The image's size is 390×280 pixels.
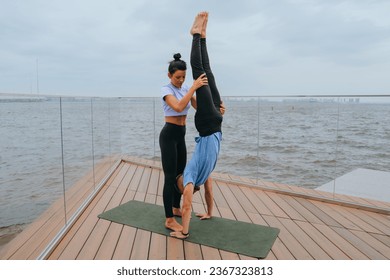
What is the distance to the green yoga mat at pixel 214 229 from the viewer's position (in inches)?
84.4

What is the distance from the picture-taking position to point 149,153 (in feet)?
19.9

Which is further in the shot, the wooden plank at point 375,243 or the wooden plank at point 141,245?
the wooden plank at point 375,243

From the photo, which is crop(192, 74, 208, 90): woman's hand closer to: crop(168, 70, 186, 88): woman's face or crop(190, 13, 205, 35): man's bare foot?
crop(168, 70, 186, 88): woman's face

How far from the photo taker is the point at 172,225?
2.43m

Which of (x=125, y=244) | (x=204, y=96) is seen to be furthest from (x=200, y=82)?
(x=125, y=244)

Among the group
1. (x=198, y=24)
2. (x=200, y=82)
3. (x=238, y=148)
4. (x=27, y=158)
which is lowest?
(x=238, y=148)

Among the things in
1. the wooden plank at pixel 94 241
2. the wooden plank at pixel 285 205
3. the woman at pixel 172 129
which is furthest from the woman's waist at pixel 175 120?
the wooden plank at pixel 285 205

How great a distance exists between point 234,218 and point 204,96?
4.15 feet

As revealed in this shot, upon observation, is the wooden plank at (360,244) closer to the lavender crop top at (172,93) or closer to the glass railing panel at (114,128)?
the lavender crop top at (172,93)

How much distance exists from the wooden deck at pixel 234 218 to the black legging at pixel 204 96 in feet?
3.08

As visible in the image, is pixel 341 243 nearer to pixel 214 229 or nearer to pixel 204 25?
pixel 214 229

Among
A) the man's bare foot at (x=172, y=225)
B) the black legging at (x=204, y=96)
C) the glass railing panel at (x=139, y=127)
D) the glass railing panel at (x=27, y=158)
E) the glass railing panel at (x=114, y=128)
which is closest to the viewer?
the glass railing panel at (x=27, y=158)

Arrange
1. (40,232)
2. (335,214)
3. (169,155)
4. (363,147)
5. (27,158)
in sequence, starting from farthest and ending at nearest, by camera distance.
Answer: (363,147) < (335,214) < (169,155) < (40,232) < (27,158)

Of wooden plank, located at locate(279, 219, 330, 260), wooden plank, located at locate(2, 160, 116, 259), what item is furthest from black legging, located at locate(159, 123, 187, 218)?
wooden plank, located at locate(279, 219, 330, 260)
